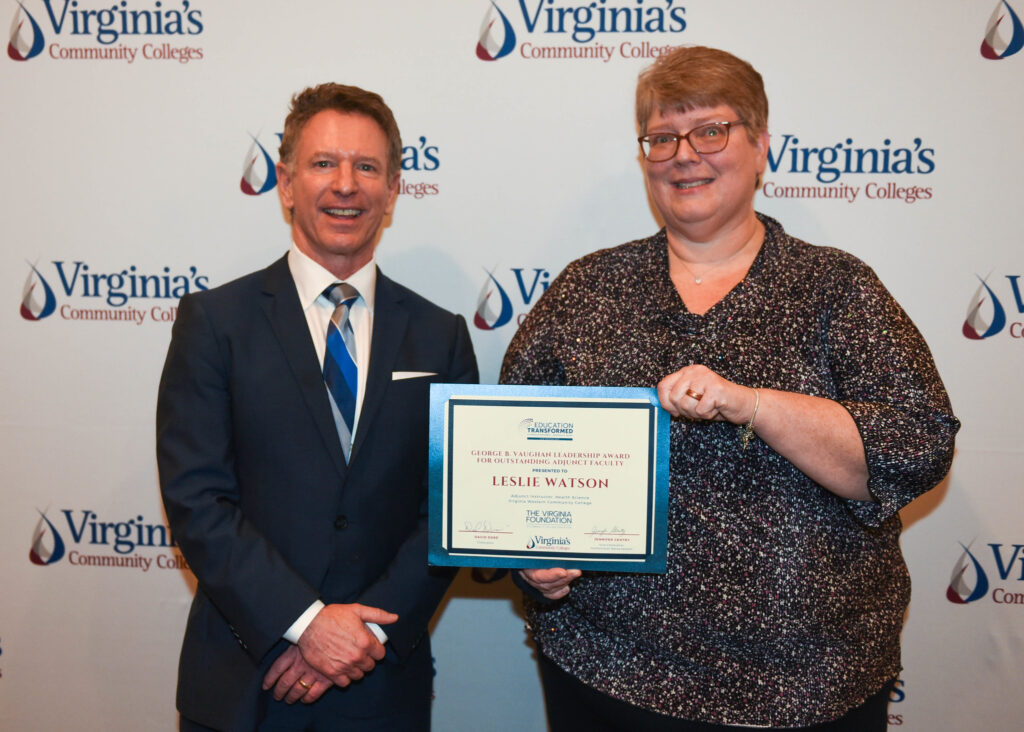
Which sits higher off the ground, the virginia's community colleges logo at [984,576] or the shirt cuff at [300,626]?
the shirt cuff at [300,626]

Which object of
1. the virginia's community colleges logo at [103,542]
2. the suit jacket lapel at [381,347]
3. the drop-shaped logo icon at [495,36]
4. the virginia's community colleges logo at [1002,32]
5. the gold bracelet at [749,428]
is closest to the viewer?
the gold bracelet at [749,428]

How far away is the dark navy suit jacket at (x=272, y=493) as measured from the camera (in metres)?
1.70

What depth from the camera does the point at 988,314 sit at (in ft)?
7.75

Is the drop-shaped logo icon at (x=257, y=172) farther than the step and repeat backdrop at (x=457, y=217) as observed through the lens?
Yes

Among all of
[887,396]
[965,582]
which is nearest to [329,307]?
[887,396]

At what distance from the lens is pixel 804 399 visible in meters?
1.54

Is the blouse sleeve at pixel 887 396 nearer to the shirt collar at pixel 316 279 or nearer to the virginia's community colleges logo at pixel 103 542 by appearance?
the shirt collar at pixel 316 279

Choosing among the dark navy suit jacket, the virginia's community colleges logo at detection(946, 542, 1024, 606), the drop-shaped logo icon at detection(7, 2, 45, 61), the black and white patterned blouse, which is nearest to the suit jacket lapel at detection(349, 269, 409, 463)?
the dark navy suit jacket

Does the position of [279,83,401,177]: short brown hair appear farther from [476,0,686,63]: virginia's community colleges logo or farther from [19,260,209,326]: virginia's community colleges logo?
[19,260,209,326]: virginia's community colleges logo

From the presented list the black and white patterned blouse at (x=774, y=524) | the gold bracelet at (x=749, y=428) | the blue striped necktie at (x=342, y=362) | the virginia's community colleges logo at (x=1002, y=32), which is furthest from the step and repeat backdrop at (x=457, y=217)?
the gold bracelet at (x=749, y=428)

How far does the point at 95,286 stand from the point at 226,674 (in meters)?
1.43

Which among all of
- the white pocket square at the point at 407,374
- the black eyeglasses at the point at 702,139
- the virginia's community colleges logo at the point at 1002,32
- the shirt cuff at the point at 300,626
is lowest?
the shirt cuff at the point at 300,626

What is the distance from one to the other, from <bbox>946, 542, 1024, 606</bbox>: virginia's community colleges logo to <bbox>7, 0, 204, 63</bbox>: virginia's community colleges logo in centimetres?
274

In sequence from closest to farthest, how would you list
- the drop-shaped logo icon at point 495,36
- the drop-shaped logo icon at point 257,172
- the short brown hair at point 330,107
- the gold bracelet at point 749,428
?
the gold bracelet at point 749,428
the short brown hair at point 330,107
the drop-shaped logo icon at point 495,36
the drop-shaped logo icon at point 257,172
